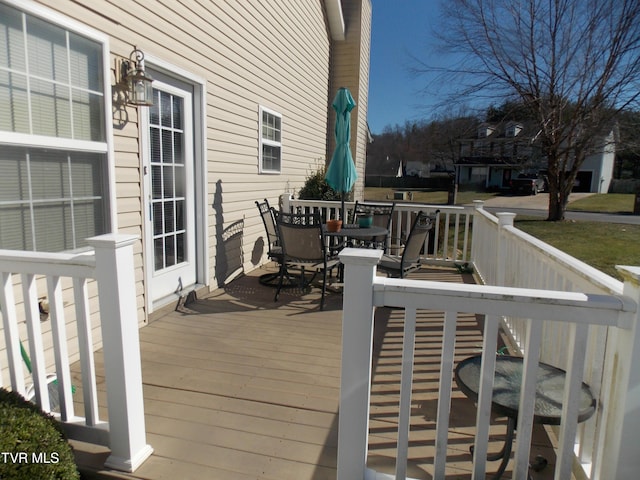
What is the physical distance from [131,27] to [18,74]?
43.0 inches

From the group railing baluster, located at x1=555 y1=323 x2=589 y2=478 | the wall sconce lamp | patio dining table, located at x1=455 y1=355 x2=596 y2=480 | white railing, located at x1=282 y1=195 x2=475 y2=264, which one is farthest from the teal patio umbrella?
railing baluster, located at x1=555 y1=323 x2=589 y2=478

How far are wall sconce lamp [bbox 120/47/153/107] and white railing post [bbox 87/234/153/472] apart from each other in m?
1.82

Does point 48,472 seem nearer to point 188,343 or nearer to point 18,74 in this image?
point 188,343

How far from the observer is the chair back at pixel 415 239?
405cm

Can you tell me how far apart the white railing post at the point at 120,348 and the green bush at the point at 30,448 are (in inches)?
7.8

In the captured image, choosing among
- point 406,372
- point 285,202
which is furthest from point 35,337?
point 285,202

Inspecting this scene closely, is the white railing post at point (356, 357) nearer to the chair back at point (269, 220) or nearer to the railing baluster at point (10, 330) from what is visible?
the railing baluster at point (10, 330)

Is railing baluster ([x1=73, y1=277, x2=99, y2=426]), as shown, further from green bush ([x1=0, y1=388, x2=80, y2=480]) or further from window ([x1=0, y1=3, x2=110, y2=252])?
window ([x1=0, y1=3, x2=110, y2=252])

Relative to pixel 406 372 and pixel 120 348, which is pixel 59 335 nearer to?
pixel 120 348

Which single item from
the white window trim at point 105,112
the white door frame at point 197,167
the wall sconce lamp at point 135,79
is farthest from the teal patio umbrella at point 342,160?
the white window trim at point 105,112

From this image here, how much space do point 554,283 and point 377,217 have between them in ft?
11.3

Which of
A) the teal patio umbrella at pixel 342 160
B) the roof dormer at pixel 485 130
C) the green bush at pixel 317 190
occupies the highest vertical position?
the roof dormer at pixel 485 130

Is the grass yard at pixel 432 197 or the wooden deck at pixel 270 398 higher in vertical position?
the grass yard at pixel 432 197

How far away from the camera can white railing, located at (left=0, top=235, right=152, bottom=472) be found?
1726 mm
